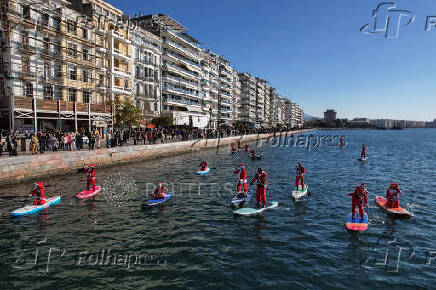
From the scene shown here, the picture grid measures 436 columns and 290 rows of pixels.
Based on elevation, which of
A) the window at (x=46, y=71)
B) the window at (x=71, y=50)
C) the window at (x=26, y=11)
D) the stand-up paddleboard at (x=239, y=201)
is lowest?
the stand-up paddleboard at (x=239, y=201)

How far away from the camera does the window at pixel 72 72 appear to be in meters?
37.6

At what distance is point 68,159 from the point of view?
82.2ft

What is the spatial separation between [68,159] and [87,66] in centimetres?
1999

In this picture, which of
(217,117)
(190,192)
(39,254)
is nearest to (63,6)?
(190,192)

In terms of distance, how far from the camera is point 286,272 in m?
9.41

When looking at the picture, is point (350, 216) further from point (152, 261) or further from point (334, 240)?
point (152, 261)


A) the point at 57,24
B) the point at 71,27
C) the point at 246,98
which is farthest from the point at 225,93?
the point at 57,24

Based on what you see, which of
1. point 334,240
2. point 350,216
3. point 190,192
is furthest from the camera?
point 190,192

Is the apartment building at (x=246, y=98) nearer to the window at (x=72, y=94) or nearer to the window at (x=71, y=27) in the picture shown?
the window at (x=72, y=94)

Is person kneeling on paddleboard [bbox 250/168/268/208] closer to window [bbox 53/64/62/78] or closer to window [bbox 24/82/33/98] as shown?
window [bbox 24/82/33/98]

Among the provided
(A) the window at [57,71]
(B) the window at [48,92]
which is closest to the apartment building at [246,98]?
(A) the window at [57,71]

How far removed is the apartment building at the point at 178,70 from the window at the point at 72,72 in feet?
69.8

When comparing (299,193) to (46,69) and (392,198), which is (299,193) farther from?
(46,69)

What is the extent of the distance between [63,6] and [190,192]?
33.6 metres
